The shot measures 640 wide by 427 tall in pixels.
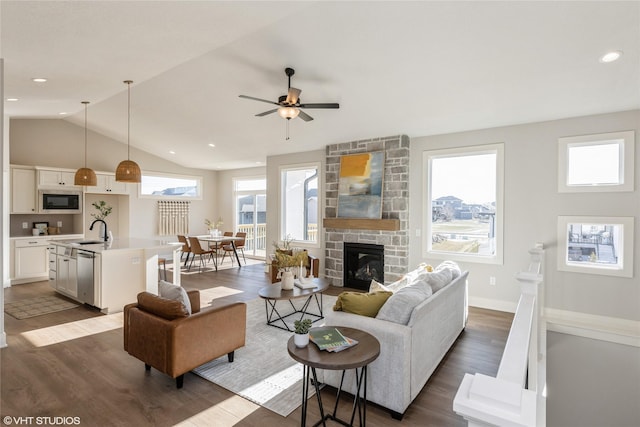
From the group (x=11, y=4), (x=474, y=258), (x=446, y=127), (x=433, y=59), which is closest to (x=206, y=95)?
(x=11, y=4)

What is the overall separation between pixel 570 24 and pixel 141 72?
4.56 meters

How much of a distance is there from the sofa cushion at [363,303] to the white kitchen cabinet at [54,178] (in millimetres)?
7129

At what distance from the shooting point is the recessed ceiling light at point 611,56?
10.2ft

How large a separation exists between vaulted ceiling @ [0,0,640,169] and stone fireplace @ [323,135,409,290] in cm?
39

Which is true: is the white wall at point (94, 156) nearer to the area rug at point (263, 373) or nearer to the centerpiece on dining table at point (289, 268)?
the centerpiece on dining table at point (289, 268)

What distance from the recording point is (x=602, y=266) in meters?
4.23

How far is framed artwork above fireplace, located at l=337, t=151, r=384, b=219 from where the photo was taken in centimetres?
589

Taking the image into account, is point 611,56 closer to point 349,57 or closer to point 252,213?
point 349,57

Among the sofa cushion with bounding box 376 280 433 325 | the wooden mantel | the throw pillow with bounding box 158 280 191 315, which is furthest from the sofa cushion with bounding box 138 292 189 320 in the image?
the wooden mantel

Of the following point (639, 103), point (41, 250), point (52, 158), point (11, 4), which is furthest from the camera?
point (52, 158)

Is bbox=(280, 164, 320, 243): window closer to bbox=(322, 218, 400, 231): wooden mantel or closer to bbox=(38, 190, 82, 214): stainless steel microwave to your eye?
bbox=(322, 218, 400, 231): wooden mantel

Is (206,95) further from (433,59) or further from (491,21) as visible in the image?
(491,21)

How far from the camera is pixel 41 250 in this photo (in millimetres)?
6609

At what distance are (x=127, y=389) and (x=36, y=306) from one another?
11.4 feet
